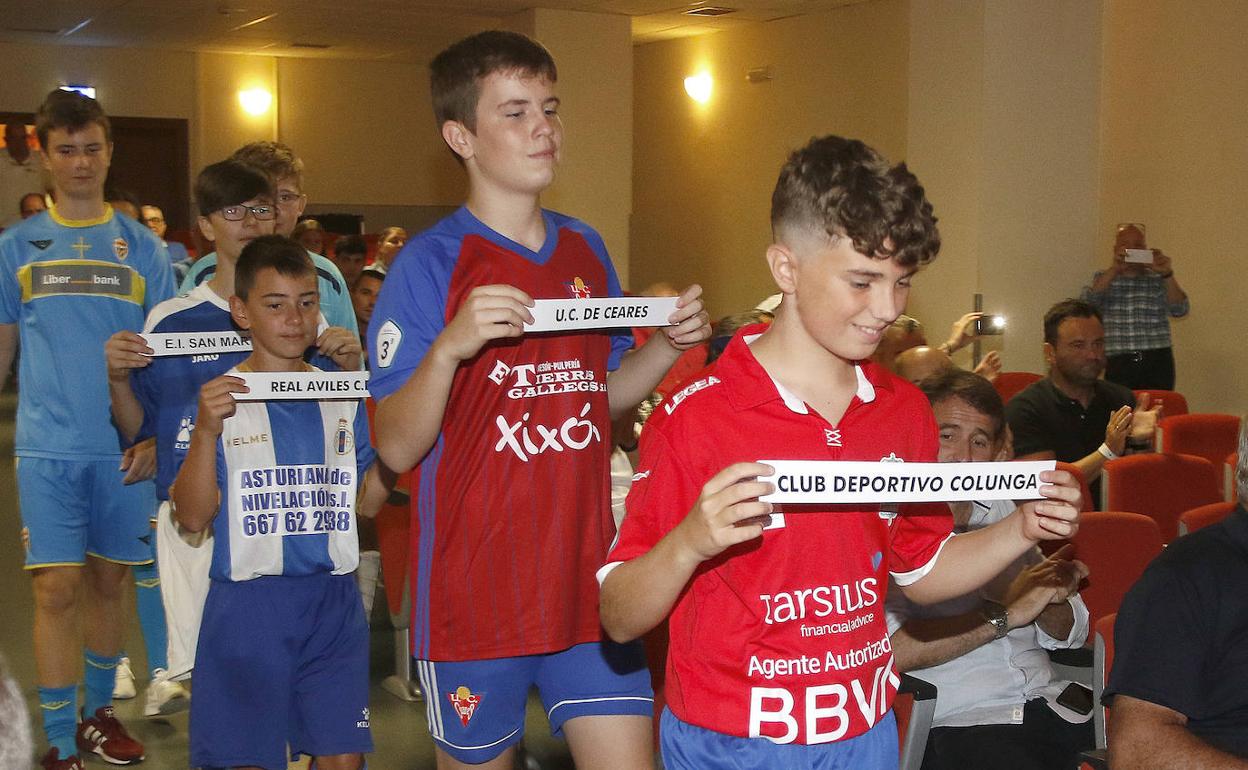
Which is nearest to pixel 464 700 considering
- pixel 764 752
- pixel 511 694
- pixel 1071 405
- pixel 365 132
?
pixel 511 694

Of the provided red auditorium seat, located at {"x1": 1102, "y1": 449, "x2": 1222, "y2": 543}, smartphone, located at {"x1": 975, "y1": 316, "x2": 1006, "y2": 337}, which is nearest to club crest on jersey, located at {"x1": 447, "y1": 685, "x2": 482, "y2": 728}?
red auditorium seat, located at {"x1": 1102, "y1": 449, "x2": 1222, "y2": 543}

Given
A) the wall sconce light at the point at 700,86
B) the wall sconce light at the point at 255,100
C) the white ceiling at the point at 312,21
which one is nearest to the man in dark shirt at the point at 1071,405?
the white ceiling at the point at 312,21

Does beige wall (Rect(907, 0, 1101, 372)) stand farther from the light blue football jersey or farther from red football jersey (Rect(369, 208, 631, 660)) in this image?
red football jersey (Rect(369, 208, 631, 660))

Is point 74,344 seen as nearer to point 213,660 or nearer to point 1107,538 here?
point 213,660

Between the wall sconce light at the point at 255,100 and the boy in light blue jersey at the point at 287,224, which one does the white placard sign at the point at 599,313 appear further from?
the wall sconce light at the point at 255,100

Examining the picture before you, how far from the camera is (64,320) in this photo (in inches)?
161

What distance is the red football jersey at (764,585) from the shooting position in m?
1.84

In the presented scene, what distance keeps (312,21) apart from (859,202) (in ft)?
40.9

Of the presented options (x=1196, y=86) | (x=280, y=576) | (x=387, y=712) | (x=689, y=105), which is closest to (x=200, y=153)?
(x=689, y=105)

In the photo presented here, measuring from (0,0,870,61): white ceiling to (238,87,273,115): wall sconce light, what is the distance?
599 mm

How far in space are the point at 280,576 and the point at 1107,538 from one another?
7.45 ft

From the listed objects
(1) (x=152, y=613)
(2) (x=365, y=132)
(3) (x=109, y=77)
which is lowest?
(1) (x=152, y=613)

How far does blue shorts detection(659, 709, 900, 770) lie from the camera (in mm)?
1844

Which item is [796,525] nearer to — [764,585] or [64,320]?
[764,585]
